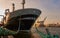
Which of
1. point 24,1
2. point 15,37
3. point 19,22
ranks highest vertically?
point 24,1

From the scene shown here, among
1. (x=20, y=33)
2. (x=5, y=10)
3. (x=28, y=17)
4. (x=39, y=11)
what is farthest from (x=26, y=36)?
(x=5, y=10)

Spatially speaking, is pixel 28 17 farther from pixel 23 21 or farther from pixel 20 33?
pixel 20 33

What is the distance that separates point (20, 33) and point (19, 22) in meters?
1.17

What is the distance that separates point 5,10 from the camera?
18484mm

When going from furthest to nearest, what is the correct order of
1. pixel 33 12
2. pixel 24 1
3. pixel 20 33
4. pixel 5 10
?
pixel 5 10, pixel 24 1, pixel 33 12, pixel 20 33

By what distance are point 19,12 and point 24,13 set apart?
1.30 ft

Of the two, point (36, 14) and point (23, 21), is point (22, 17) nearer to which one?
point (23, 21)

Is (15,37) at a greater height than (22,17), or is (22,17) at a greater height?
(22,17)

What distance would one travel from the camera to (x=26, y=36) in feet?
46.6

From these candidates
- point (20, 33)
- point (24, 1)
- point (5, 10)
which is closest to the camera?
point (20, 33)

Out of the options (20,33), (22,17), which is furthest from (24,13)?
(20,33)

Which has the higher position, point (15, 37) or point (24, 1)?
point (24, 1)

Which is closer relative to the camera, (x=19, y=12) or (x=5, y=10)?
(x=19, y=12)

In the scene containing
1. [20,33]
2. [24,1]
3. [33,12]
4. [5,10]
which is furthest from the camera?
[5,10]
